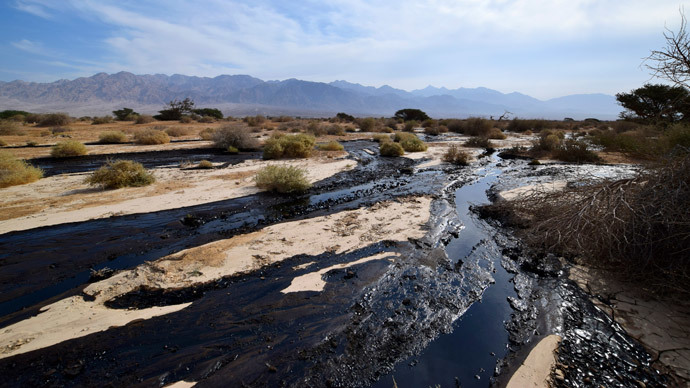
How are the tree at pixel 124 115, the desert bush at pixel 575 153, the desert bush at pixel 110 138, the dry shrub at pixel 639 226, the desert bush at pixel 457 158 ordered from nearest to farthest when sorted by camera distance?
the dry shrub at pixel 639 226
the desert bush at pixel 575 153
the desert bush at pixel 457 158
the desert bush at pixel 110 138
the tree at pixel 124 115

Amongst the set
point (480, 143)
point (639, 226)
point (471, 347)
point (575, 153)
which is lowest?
point (471, 347)

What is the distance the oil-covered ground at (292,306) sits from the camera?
11.4ft

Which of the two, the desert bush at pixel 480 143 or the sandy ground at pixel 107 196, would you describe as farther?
the desert bush at pixel 480 143

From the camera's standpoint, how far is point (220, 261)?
19.0 feet

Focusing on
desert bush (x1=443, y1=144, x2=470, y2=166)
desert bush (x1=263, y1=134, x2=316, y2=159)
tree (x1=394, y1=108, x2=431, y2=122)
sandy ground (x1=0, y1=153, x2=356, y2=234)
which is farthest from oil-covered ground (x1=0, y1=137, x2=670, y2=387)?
tree (x1=394, y1=108, x2=431, y2=122)

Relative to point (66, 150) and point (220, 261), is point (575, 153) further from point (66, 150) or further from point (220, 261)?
point (66, 150)

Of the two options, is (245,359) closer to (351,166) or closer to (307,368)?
(307,368)

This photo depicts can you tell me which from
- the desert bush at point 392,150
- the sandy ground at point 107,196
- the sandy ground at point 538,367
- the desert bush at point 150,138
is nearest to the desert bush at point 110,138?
the desert bush at point 150,138

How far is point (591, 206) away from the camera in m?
5.14

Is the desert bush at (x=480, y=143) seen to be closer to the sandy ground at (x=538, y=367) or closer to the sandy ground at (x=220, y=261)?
the sandy ground at (x=220, y=261)

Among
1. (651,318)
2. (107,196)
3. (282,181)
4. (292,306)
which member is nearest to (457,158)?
(282,181)

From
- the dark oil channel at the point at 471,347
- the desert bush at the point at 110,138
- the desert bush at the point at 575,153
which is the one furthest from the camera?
the desert bush at the point at 110,138

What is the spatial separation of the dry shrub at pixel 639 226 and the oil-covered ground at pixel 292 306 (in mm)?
826

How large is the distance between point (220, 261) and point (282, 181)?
5177 millimetres
